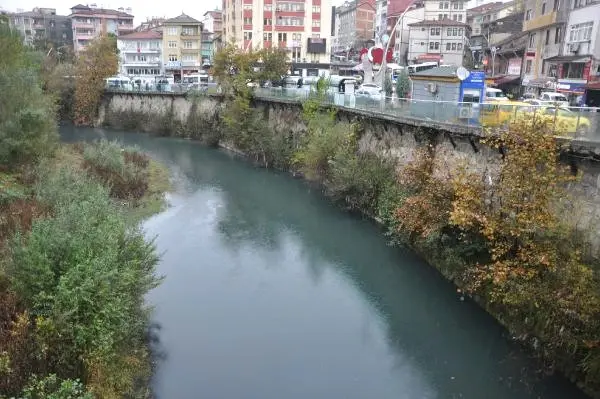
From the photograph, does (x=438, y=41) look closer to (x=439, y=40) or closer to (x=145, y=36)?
(x=439, y=40)

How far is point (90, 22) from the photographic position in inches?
3885

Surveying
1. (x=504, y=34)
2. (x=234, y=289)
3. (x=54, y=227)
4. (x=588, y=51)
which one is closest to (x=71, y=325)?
(x=54, y=227)

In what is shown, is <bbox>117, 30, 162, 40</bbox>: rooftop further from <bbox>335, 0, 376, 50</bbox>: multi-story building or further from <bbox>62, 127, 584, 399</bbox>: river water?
<bbox>62, 127, 584, 399</bbox>: river water

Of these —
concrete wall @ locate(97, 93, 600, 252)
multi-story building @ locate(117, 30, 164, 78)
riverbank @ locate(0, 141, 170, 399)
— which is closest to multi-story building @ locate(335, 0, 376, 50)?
multi-story building @ locate(117, 30, 164, 78)

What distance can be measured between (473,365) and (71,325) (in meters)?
10.7

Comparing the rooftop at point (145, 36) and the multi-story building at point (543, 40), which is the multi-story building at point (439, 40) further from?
the rooftop at point (145, 36)

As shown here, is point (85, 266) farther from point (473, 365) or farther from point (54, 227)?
point (473, 365)

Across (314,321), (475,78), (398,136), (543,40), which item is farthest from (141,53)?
(314,321)

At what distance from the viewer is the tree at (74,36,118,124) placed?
194 ft

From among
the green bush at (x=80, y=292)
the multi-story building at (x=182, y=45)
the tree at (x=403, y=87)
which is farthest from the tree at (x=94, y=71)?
the green bush at (x=80, y=292)

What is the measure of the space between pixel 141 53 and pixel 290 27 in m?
27.0

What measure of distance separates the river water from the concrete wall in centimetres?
420

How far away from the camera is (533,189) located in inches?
553

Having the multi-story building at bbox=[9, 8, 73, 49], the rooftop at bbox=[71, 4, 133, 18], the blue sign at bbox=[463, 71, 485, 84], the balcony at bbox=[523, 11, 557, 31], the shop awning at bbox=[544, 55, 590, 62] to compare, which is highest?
the rooftop at bbox=[71, 4, 133, 18]
